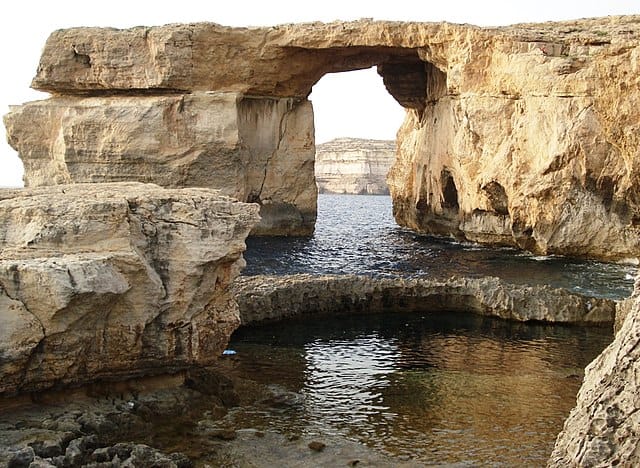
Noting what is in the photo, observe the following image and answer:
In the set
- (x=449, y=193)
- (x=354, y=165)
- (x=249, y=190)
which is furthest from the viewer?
(x=354, y=165)

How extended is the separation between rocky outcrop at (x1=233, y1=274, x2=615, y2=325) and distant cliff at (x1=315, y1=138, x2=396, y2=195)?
10113cm

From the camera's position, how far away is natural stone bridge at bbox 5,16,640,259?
30969 mm

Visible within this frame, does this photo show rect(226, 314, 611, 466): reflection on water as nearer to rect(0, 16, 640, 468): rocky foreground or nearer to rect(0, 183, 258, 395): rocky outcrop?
rect(0, 16, 640, 468): rocky foreground

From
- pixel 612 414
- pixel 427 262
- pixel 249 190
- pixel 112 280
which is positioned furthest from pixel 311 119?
pixel 612 414

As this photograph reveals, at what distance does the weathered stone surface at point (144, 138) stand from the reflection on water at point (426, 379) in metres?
18.9

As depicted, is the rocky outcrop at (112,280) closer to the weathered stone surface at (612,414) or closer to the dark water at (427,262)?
the weathered stone surface at (612,414)

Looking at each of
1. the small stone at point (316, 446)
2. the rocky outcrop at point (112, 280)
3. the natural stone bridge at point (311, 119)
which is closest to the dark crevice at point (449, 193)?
the natural stone bridge at point (311, 119)

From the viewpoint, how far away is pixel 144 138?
3809 cm

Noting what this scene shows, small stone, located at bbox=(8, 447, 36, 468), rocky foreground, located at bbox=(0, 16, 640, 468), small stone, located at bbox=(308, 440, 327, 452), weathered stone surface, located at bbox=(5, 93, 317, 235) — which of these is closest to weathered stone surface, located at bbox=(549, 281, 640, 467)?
rocky foreground, located at bbox=(0, 16, 640, 468)

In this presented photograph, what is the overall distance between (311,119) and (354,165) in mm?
85932

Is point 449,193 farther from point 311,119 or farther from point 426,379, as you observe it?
point 426,379

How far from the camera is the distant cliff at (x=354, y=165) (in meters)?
125

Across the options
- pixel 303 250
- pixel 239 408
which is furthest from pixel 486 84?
pixel 239 408

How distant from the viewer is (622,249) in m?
30.8
